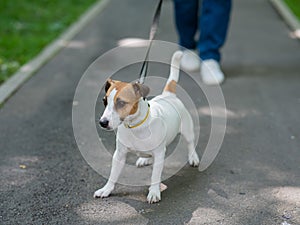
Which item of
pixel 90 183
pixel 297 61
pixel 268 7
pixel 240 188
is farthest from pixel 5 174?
pixel 268 7

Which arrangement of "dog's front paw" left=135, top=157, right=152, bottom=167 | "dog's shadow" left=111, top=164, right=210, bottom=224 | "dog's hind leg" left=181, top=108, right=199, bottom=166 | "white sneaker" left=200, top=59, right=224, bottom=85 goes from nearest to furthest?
1. "dog's shadow" left=111, top=164, right=210, bottom=224
2. "dog's hind leg" left=181, top=108, right=199, bottom=166
3. "dog's front paw" left=135, top=157, right=152, bottom=167
4. "white sneaker" left=200, top=59, right=224, bottom=85

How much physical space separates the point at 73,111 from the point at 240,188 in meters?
2.06

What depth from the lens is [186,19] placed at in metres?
6.04

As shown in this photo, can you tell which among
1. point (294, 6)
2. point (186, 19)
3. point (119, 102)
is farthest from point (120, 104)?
point (294, 6)

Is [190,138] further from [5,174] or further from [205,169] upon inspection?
[5,174]

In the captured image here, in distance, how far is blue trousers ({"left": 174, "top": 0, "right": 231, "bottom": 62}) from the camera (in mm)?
5684

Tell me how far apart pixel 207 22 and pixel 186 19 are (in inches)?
14.8

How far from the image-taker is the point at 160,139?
310 centimetres

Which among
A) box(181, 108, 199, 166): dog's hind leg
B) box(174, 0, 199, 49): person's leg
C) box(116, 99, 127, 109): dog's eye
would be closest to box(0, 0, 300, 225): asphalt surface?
box(181, 108, 199, 166): dog's hind leg

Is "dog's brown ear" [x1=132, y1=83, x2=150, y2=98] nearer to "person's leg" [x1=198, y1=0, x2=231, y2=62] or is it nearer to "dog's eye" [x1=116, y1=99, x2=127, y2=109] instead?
"dog's eye" [x1=116, y1=99, x2=127, y2=109]

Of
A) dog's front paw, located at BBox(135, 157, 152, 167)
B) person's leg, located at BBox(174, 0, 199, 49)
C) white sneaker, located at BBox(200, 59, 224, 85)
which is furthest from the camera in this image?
person's leg, located at BBox(174, 0, 199, 49)

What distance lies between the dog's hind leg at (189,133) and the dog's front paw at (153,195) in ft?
1.80

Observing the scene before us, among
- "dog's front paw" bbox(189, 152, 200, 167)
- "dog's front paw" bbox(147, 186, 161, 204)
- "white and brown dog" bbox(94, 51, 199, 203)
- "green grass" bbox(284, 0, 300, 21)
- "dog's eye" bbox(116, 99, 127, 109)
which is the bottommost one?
"green grass" bbox(284, 0, 300, 21)

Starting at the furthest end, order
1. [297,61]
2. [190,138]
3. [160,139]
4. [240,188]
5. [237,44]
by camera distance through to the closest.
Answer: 1. [237,44]
2. [297,61]
3. [190,138]
4. [240,188]
5. [160,139]
